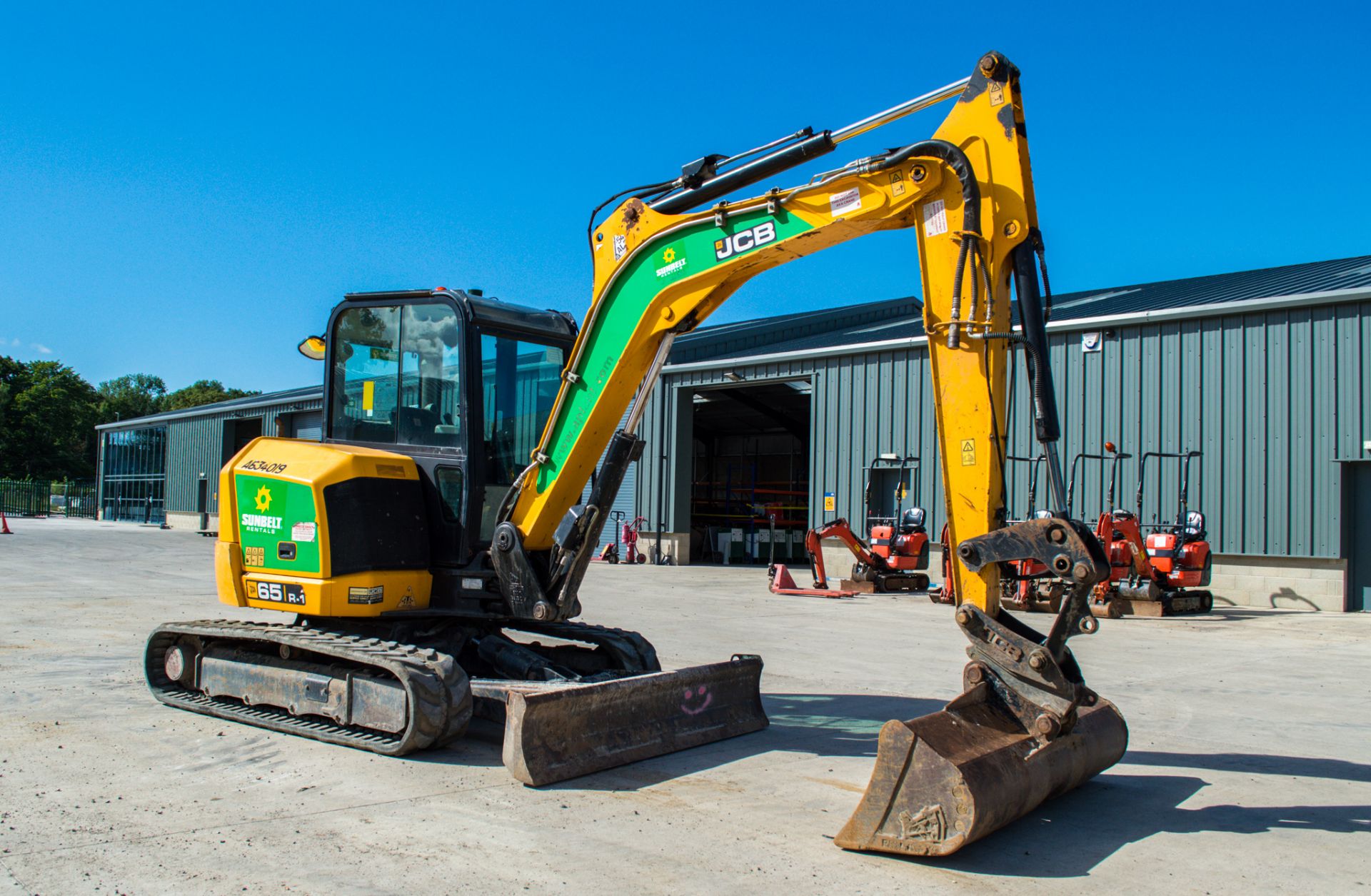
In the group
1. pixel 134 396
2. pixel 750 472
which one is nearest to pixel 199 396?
pixel 134 396

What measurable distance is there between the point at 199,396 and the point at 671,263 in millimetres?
116555

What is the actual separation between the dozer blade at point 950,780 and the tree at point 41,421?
83956 mm

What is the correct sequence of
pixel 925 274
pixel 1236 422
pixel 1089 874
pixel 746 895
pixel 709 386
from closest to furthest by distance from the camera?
Answer: pixel 746 895 → pixel 1089 874 → pixel 925 274 → pixel 1236 422 → pixel 709 386

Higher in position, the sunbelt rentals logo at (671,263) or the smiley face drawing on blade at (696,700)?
the sunbelt rentals logo at (671,263)

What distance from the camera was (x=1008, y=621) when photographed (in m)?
5.13

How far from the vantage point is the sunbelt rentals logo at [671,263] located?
645 centimetres

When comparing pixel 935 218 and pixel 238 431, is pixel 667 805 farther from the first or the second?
pixel 238 431

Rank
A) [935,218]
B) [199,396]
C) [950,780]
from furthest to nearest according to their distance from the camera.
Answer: [199,396], [935,218], [950,780]

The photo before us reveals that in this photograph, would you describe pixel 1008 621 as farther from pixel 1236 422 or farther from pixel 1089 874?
pixel 1236 422

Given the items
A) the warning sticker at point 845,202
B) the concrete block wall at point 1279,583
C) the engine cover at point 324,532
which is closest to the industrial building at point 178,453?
the concrete block wall at point 1279,583

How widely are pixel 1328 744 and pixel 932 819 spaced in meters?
4.15

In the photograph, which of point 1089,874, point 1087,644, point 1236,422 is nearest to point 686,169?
point 1089,874

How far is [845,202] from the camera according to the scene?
5852mm

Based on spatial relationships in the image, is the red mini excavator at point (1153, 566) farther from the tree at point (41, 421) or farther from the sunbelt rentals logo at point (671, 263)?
the tree at point (41, 421)
